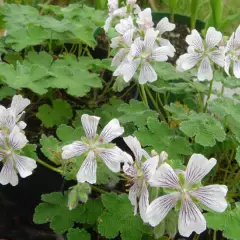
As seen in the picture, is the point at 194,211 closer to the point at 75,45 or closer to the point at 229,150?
the point at 229,150

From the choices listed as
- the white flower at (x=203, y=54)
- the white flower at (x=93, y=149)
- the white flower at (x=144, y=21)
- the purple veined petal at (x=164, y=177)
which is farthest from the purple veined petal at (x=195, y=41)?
the purple veined petal at (x=164, y=177)

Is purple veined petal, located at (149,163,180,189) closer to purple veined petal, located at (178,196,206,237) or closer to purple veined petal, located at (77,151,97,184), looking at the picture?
purple veined petal, located at (178,196,206,237)

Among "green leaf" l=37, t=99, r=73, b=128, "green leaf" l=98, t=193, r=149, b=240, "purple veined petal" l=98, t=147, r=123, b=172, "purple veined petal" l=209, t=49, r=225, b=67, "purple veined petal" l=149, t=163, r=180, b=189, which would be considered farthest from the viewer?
"green leaf" l=37, t=99, r=73, b=128

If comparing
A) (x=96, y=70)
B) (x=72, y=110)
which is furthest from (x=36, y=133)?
(x=96, y=70)

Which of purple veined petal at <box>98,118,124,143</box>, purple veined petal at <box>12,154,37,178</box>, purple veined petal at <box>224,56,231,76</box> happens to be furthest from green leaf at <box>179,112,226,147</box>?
purple veined petal at <box>12,154,37,178</box>

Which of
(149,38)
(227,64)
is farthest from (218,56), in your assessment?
(149,38)

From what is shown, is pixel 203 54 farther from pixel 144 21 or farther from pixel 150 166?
pixel 150 166

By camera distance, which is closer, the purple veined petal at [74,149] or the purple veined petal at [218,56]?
the purple veined petal at [74,149]

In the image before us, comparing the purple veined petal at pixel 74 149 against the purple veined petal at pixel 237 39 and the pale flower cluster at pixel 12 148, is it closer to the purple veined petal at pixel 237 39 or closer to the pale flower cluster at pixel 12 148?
the pale flower cluster at pixel 12 148
